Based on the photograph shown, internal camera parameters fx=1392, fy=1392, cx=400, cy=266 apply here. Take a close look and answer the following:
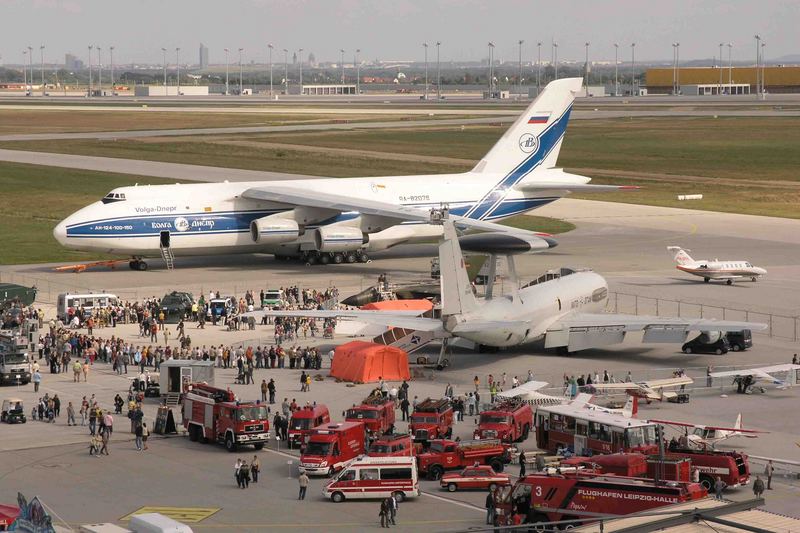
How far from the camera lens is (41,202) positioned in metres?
116

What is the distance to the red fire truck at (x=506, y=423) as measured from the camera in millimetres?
45719

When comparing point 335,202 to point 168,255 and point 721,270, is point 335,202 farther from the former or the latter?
point 721,270

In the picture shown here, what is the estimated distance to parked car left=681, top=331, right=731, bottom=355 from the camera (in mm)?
61469

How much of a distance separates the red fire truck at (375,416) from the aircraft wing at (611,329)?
1520 centimetres

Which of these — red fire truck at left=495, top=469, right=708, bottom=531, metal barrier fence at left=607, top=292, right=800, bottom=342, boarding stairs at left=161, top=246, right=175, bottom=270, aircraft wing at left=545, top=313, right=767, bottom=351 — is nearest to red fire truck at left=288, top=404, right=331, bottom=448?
red fire truck at left=495, top=469, right=708, bottom=531

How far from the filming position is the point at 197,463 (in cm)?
4516

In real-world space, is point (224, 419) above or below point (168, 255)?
below

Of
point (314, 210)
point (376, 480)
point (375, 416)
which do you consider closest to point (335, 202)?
point (314, 210)

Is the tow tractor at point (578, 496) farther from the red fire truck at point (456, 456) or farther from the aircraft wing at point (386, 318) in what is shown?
the aircraft wing at point (386, 318)

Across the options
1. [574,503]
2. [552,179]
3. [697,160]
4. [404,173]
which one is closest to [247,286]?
[552,179]

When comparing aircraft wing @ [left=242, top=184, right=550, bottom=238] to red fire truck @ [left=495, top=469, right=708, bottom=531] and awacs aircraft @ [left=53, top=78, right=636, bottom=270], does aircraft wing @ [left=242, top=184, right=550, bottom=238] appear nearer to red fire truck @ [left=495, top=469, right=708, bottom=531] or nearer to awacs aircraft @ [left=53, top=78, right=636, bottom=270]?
awacs aircraft @ [left=53, top=78, right=636, bottom=270]

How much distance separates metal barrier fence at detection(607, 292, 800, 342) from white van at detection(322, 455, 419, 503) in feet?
98.1

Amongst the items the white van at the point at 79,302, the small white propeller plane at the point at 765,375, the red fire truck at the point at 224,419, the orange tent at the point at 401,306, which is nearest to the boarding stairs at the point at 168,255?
the white van at the point at 79,302

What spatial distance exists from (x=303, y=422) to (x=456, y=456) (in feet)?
20.5
